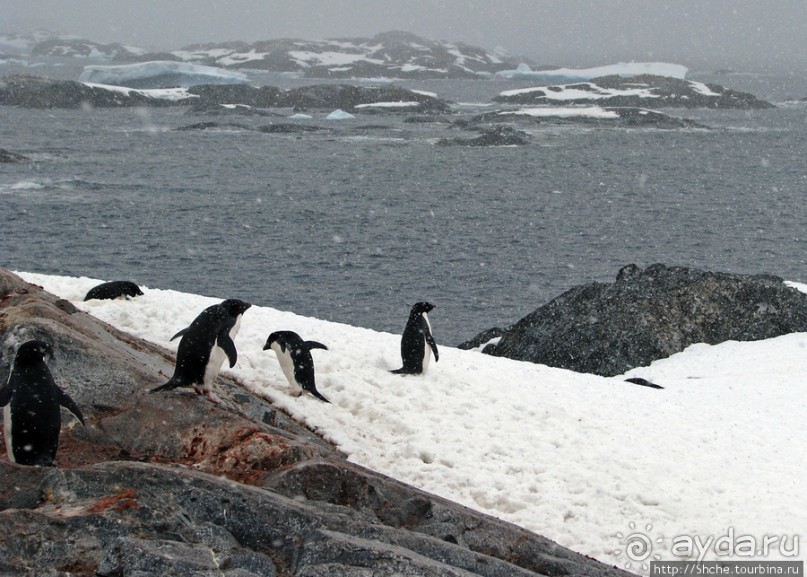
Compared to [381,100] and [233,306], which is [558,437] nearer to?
[233,306]

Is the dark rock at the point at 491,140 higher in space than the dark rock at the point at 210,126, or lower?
higher

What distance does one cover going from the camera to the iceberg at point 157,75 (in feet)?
464

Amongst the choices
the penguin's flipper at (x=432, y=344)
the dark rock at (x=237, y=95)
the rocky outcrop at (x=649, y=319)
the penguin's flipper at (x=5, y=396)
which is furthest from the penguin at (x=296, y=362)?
the dark rock at (x=237, y=95)

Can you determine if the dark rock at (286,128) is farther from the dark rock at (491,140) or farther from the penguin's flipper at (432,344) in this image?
the penguin's flipper at (432,344)

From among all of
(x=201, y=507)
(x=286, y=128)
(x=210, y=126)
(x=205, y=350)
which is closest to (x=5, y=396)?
(x=205, y=350)

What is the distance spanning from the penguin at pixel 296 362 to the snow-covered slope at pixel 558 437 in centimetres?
20

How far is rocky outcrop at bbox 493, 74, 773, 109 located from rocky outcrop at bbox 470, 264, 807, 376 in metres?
115

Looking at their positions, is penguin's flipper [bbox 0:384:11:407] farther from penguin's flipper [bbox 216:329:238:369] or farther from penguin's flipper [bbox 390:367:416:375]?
penguin's flipper [bbox 390:367:416:375]

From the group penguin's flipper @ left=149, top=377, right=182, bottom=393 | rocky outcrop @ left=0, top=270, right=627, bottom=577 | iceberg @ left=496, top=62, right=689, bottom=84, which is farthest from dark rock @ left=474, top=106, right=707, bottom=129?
rocky outcrop @ left=0, top=270, right=627, bottom=577

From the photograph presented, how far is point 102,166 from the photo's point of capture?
70.0 metres

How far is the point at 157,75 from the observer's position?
14612cm

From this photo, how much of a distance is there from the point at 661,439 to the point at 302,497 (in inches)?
289

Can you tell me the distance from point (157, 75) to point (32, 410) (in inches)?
5816

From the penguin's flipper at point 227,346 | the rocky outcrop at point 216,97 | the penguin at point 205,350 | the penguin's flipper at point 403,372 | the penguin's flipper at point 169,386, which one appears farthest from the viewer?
the rocky outcrop at point 216,97
